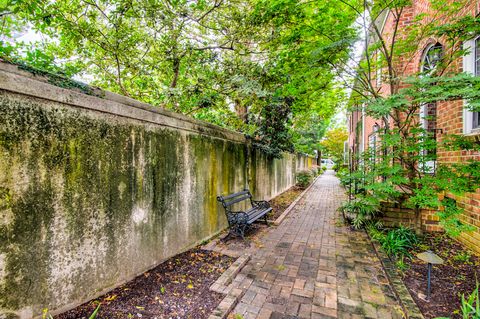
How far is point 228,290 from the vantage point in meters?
3.08

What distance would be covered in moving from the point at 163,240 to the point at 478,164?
4.91 meters

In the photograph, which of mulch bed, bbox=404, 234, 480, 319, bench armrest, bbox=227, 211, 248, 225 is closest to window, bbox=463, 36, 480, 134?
mulch bed, bbox=404, 234, 480, 319

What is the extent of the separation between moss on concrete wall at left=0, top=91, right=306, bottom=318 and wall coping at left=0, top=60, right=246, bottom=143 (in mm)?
72

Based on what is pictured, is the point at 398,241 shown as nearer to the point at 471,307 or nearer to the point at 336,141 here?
the point at 471,307

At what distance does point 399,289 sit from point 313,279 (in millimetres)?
1142

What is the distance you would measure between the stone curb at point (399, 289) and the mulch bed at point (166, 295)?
2313 millimetres

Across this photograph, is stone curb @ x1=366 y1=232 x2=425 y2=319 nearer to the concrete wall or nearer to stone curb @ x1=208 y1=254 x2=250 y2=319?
stone curb @ x1=208 y1=254 x2=250 y2=319

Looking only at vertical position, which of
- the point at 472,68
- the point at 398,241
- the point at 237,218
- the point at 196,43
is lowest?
the point at 398,241

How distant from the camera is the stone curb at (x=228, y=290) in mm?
2604

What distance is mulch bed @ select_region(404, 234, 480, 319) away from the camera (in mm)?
2707

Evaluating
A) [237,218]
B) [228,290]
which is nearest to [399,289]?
[228,290]

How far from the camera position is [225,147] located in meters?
5.76

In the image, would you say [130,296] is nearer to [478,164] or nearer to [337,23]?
[478,164]

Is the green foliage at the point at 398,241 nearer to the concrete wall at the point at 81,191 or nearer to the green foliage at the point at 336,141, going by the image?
the concrete wall at the point at 81,191
